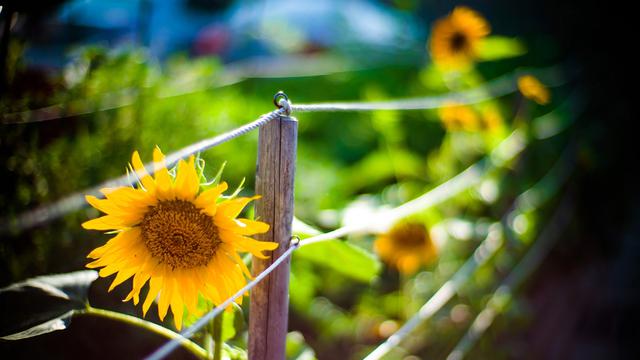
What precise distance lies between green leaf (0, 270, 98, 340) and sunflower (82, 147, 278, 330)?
137 mm

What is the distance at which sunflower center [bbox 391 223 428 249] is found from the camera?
170 cm

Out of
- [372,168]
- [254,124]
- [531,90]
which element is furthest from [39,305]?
[531,90]

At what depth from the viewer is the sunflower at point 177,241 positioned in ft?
2.21

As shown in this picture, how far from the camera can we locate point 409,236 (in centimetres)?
170

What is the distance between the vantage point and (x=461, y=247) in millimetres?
2123

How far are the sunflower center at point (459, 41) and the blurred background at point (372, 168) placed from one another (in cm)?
13

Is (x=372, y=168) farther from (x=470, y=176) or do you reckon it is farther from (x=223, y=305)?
(x=223, y=305)

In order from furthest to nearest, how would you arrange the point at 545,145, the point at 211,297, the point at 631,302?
the point at 545,145, the point at 631,302, the point at 211,297

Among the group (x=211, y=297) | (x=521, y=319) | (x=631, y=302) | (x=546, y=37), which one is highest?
(x=546, y=37)

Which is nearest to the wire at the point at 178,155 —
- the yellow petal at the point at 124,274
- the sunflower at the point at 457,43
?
the yellow petal at the point at 124,274

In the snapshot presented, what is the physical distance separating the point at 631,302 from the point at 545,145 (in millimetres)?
847

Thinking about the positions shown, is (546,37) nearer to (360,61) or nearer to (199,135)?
(360,61)

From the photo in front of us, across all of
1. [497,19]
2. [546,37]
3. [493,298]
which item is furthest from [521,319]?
[497,19]

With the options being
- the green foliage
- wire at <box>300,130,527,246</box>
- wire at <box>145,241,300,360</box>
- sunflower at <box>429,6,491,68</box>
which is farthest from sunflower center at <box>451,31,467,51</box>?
wire at <box>145,241,300,360</box>
